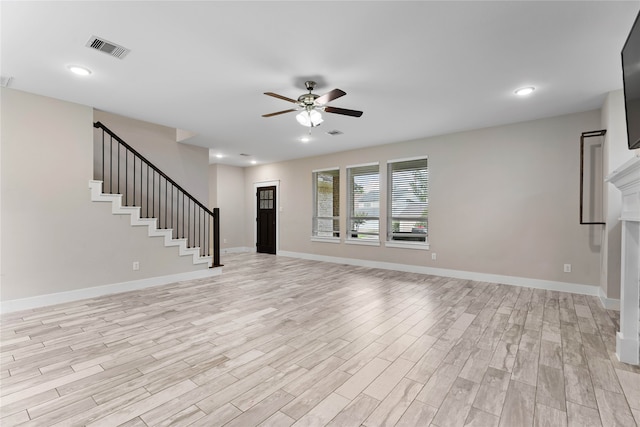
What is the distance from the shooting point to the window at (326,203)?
7.43 meters

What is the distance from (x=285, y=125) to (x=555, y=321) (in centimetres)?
462

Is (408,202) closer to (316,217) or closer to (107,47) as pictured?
(316,217)

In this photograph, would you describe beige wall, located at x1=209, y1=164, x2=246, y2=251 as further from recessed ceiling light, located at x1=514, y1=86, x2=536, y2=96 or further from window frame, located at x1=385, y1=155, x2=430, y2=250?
recessed ceiling light, located at x1=514, y1=86, x2=536, y2=96

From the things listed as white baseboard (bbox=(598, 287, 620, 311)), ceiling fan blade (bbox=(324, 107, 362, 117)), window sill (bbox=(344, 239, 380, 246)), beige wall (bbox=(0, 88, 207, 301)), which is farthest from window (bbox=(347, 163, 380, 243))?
beige wall (bbox=(0, 88, 207, 301))

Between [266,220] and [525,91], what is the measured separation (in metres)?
6.95

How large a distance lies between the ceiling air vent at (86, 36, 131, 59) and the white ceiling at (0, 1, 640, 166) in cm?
6

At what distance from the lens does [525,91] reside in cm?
359

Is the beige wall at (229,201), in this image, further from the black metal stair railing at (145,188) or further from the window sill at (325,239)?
the window sill at (325,239)

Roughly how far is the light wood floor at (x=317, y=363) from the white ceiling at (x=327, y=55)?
2.77 meters

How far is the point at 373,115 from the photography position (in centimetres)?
450

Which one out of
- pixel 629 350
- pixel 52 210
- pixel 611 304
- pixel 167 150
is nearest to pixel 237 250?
pixel 167 150

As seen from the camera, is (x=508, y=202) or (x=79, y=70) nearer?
(x=79, y=70)

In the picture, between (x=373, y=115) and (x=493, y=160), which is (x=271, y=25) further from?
(x=493, y=160)

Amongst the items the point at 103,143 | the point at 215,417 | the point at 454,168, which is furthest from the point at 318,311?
the point at 103,143
